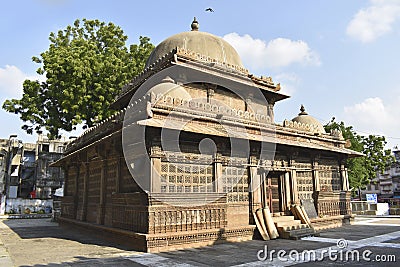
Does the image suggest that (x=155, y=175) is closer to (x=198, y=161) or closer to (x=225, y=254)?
(x=198, y=161)

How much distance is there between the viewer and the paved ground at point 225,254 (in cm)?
796

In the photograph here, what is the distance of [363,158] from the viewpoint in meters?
30.3

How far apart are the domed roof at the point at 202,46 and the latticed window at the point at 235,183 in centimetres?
728

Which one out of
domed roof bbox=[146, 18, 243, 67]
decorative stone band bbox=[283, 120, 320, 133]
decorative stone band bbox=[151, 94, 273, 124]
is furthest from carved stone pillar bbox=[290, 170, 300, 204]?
domed roof bbox=[146, 18, 243, 67]

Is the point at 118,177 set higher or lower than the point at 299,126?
lower

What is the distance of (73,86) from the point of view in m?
24.3

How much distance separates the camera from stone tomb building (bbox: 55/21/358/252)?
10.2 m

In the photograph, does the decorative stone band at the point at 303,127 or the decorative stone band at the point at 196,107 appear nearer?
the decorative stone band at the point at 196,107

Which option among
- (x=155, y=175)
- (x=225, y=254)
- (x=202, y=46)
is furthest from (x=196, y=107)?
(x=202, y=46)

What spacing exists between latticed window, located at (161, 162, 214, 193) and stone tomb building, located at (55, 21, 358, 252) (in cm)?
4

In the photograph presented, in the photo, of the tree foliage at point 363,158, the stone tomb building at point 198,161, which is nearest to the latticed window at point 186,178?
the stone tomb building at point 198,161

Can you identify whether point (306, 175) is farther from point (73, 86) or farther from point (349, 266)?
point (73, 86)

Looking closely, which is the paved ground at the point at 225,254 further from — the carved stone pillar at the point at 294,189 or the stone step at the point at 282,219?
the carved stone pillar at the point at 294,189

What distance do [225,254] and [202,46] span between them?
37.9ft
